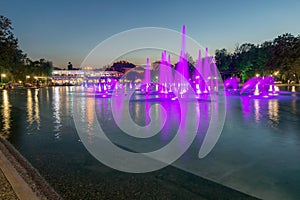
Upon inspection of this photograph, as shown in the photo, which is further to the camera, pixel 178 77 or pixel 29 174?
pixel 178 77

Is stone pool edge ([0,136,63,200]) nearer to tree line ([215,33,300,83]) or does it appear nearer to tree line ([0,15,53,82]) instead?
tree line ([0,15,53,82])

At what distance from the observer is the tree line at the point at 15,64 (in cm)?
1983

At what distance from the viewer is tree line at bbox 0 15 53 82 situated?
65.1 ft

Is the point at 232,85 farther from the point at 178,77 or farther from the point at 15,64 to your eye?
the point at 15,64

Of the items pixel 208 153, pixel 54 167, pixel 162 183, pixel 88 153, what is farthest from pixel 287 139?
pixel 54 167

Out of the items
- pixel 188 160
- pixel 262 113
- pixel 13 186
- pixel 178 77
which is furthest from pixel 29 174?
pixel 178 77

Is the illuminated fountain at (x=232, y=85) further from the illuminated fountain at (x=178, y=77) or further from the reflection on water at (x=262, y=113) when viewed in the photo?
the reflection on water at (x=262, y=113)

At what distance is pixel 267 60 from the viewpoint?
69750 mm

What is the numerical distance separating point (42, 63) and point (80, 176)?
11952 cm

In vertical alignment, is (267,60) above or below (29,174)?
above

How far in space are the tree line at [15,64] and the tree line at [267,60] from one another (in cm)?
5229

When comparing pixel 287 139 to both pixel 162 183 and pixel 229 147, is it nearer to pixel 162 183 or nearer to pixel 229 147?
pixel 229 147

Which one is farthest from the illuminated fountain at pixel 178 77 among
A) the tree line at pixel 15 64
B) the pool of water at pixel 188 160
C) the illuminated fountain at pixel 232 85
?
the pool of water at pixel 188 160

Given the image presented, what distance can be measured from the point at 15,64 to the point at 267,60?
217 feet
